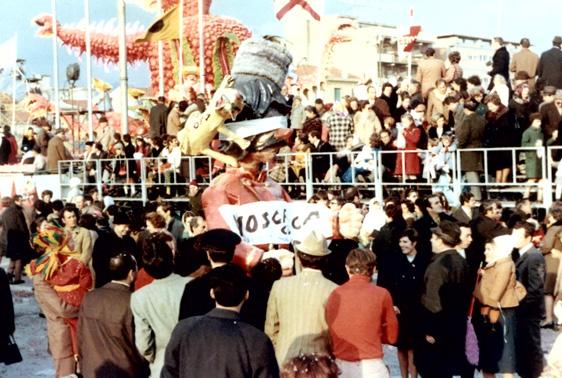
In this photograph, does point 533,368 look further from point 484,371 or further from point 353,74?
point 353,74

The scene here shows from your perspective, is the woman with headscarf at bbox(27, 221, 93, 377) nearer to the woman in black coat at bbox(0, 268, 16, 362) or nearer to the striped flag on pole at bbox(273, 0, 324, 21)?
the woman in black coat at bbox(0, 268, 16, 362)

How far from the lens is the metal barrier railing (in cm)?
1297

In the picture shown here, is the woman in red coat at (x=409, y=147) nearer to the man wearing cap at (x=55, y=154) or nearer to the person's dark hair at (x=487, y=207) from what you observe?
the person's dark hair at (x=487, y=207)

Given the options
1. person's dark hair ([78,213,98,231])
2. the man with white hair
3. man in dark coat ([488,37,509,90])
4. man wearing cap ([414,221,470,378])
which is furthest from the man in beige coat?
man wearing cap ([414,221,470,378])

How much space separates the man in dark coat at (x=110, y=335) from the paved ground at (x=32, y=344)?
335 centimetres

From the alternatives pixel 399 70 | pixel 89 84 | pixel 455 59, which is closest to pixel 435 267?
pixel 455 59

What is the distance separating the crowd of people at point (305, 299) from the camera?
443 centimetres

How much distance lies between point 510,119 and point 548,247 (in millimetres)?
3227

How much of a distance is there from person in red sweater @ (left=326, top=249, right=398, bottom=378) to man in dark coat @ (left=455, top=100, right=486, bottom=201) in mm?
7633

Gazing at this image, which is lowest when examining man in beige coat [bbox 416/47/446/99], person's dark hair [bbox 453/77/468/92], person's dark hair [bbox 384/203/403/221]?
person's dark hair [bbox 384/203/403/221]

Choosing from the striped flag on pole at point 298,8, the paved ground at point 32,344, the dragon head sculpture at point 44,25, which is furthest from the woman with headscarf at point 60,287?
the dragon head sculpture at point 44,25

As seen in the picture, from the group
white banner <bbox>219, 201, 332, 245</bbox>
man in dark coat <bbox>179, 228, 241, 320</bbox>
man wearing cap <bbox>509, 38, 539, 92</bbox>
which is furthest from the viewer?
man wearing cap <bbox>509, 38, 539, 92</bbox>

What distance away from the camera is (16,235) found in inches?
583

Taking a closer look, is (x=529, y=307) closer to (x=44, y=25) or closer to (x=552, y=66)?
(x=552, y=66)
